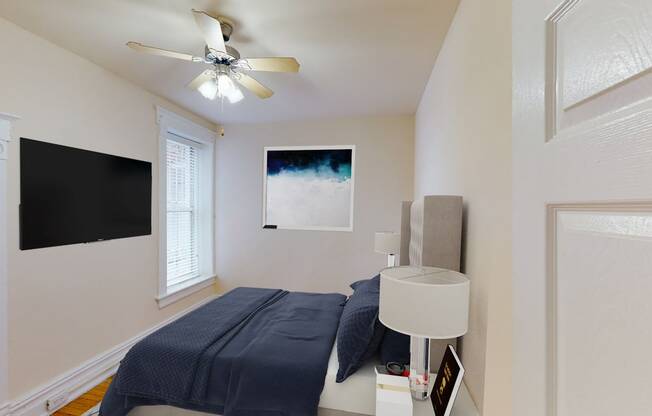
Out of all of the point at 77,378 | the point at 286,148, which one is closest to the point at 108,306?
the point at 77,378

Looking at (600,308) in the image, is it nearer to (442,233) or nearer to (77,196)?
(442,233)

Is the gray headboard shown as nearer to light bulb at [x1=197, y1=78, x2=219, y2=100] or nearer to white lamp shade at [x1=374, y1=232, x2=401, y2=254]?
white lamp shade at [x1=374, y1=232, x2=401, y2=254]

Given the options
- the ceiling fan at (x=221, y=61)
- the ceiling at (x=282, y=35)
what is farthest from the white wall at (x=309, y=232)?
the ceiling fan at (x=221, y=61)

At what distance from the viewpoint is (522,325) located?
1.90 ft

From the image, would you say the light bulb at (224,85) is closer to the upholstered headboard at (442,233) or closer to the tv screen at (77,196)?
the tv screen at (77,196)

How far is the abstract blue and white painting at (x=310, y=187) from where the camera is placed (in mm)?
3842

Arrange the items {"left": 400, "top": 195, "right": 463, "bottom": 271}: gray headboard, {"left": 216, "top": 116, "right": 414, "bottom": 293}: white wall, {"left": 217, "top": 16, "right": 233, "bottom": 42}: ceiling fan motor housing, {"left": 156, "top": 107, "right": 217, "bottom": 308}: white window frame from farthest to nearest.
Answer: {"left": 216, "top": 116, "right": 414, "bottom": 293}: white wall → {"left": 156, "top": 107, "right": 217, "bottom": 308}: white window frame → {"left": 217, "top": 16, "right": 233, "bottom": 42}: ceiling fan motor housing → {"left": 400, "top": 195, "right": 463, "bottom": 271}: gray headboard

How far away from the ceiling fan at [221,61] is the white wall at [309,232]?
1.70 m

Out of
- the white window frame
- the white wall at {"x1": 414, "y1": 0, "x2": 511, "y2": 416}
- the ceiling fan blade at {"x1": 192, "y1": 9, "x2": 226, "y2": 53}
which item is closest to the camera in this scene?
the white wall at {"x1": 414, "y1": 0, "x2": 511, "y2": 416}

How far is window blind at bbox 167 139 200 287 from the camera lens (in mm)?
3557

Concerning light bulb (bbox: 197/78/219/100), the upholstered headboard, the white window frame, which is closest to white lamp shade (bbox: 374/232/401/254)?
the upholstered headboard

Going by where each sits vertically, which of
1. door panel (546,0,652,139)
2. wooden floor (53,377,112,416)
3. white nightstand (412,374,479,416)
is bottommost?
wooden floor (53,377,112,416)

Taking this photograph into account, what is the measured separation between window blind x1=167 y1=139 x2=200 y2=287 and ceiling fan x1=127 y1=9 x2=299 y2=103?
1.67m

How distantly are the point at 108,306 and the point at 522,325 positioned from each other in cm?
310
